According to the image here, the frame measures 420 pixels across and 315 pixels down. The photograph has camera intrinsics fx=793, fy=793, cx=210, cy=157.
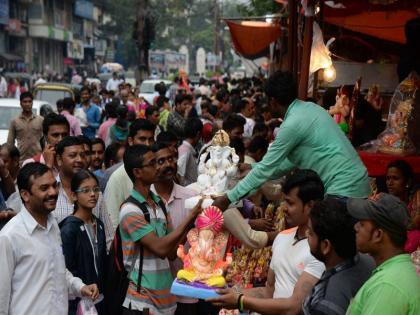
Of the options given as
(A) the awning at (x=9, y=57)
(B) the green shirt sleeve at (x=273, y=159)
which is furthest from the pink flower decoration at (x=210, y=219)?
(A) the awning at (x=9, y=57)

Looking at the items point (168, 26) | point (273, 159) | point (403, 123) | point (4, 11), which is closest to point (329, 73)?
point (403, 123)

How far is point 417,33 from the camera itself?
25.6ft

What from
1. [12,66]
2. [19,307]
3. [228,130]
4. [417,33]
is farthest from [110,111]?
[12,66]

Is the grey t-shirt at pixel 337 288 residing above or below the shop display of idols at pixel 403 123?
below

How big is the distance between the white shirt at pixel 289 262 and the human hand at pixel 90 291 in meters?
1.26

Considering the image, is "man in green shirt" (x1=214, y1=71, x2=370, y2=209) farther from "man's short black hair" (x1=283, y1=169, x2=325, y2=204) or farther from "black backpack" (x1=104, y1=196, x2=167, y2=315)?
"man's short black hair" (x1=283, y1=169, x2=325, y2=204)

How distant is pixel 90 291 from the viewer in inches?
206

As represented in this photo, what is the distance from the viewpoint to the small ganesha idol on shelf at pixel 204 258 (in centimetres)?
503

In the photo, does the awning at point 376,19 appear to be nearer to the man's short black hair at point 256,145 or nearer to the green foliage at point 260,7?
the man's short black hair at point 256,145

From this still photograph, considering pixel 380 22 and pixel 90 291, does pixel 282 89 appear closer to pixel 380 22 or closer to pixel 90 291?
pixel 90 291

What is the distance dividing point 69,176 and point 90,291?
4.90ft

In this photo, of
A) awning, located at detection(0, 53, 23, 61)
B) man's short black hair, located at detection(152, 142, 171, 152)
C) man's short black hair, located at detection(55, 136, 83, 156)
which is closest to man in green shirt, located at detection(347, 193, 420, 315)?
man's short black hair, located at detection(152, 142, 171, 152)

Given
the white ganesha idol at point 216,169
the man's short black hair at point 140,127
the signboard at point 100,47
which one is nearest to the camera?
the white ganesha idol at point 216,169

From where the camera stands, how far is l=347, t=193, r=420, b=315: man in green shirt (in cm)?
347
